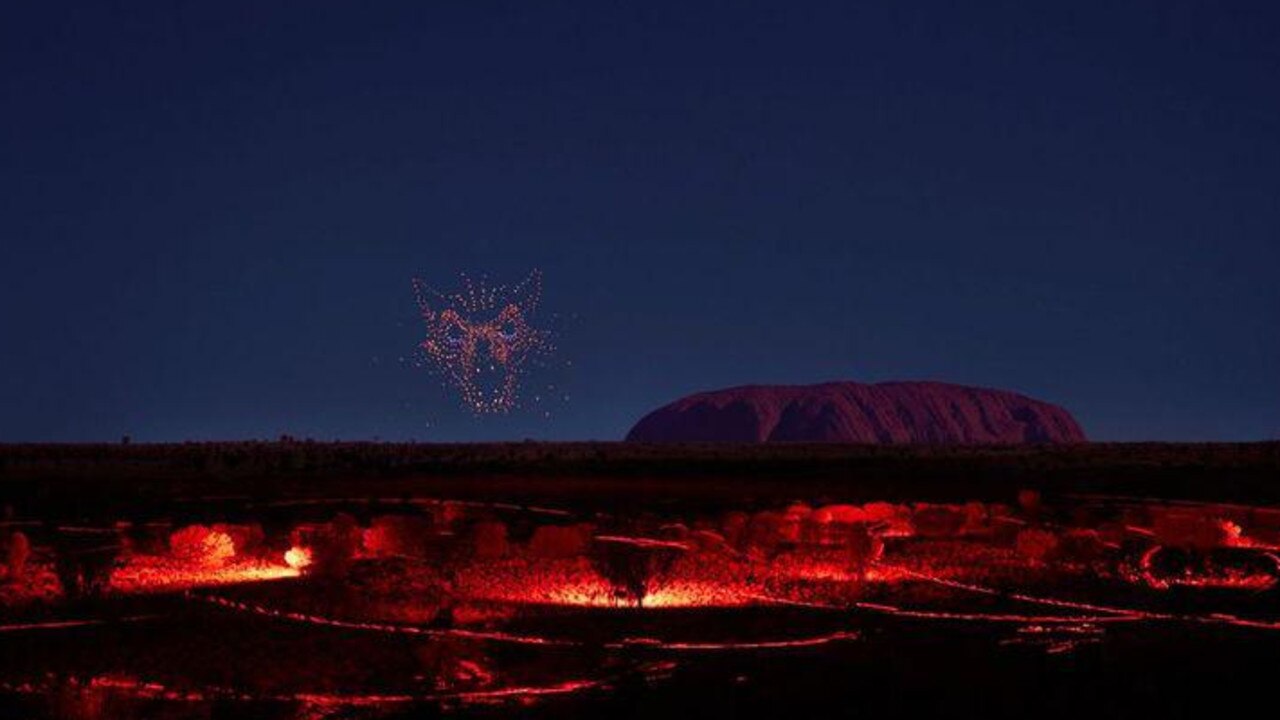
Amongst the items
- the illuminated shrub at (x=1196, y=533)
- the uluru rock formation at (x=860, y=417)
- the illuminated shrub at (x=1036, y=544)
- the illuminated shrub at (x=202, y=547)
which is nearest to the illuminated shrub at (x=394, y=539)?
the illuminated shrub at (x=202, y=547)

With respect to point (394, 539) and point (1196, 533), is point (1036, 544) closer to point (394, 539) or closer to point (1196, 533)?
point (1196, 533)

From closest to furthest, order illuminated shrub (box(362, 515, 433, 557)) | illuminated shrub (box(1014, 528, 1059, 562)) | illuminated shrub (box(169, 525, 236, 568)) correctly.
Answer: illuminated shrub (box(169, 525, 236, 568)) < illuminated shrub (box(362, 515, 433, 557)) < illuminated shrub (box(1014, 528, 1059, 562))

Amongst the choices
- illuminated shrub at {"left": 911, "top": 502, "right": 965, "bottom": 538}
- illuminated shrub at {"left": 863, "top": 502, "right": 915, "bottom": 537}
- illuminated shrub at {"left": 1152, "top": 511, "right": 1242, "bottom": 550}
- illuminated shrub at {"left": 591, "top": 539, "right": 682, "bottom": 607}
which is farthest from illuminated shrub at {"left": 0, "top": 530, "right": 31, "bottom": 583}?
illuminated shrub at {"left": 1152, "top": 511, "right": 1242, "bottom": 550}

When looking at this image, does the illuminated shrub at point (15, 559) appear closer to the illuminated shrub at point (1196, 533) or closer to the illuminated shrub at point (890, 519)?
the illuminated shrub at point (890, 519)

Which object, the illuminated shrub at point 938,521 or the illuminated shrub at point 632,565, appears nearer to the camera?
the illuminated shrub at point 632,565

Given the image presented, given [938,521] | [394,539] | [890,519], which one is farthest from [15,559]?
[890,519]

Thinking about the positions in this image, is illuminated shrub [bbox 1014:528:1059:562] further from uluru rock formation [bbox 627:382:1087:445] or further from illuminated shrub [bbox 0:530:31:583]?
uluru rock formation [bbox 627:382:1087:445]
